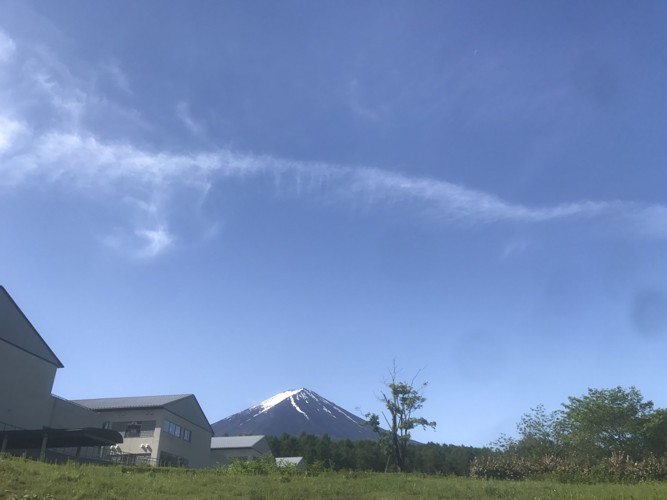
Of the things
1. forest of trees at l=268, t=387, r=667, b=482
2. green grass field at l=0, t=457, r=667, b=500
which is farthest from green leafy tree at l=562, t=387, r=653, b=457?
green grass field at l=0, t=457, r=667, b=500

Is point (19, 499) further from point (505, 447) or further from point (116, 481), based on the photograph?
point (505, 447)

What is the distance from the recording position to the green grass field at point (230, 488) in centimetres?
1628

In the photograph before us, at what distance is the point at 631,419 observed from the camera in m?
50.5

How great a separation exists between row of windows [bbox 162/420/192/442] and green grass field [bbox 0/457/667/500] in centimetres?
3204

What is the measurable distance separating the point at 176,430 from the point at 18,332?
1993 cm

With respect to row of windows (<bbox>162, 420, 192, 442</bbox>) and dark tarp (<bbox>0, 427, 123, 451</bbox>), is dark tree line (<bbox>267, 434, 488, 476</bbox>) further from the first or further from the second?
dark tarp (<bbox>0, 427, 123, 451</bbox>)

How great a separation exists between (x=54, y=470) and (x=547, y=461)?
78.7 feet

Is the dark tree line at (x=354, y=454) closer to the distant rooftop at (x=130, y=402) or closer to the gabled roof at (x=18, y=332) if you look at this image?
the distant rooftop at (x=130, y=402)

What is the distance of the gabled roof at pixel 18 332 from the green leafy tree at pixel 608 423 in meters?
46.0

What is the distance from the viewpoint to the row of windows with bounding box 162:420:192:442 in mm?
53250

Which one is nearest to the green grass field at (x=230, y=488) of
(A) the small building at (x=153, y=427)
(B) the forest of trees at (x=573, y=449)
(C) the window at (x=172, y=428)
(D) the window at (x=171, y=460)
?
(B) the forest of trees at (x=573, y=449)

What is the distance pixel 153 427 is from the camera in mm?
52344

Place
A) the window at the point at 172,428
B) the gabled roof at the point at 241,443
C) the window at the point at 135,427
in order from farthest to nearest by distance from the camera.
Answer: the gabled roof at the point at 241,443 → the window at the point at 172,428 → the window at the point at 135,427

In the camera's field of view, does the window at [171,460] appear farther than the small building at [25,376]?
Yes
